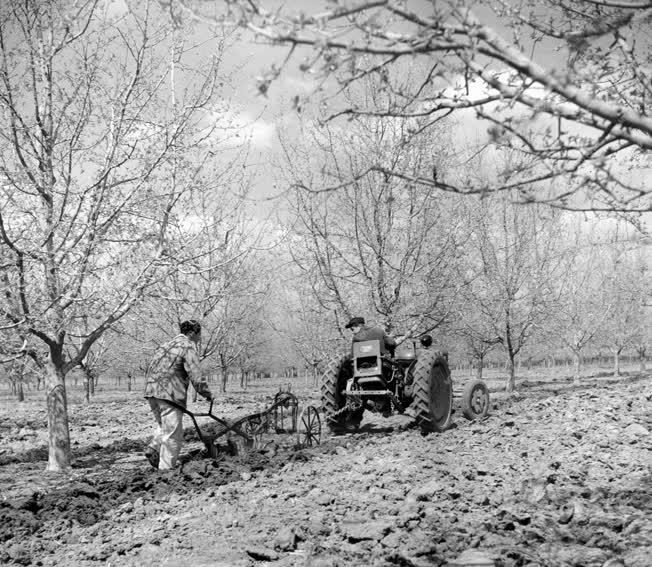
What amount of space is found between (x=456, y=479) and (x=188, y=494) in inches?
103

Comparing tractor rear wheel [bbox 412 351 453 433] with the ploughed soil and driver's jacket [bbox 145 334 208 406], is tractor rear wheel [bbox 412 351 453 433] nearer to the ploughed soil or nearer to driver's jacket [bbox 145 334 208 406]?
the ploughed soil

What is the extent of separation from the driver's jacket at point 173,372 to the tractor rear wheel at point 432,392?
3075 millimetres

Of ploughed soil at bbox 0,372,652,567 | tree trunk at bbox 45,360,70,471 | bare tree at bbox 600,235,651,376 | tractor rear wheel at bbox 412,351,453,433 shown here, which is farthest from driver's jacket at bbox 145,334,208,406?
bare tree at bbox 600,235,651,376

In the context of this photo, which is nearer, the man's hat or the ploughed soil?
the ploughed soil

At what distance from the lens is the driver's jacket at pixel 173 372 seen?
6.78 metres

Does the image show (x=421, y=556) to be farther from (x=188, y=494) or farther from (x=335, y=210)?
(x=335, y=210)

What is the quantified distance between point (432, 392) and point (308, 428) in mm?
1939

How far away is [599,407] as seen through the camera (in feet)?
29.7

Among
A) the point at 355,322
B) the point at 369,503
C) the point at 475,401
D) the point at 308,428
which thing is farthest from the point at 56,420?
→ the point at 475,401

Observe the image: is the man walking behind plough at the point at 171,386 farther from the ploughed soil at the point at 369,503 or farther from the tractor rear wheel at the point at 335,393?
the tractor rear wheel at the point at 335,393

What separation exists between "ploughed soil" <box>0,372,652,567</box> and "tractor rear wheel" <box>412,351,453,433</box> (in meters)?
0.30

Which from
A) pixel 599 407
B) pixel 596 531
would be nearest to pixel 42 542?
pixel 596 531

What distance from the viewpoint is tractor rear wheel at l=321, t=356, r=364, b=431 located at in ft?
29.2

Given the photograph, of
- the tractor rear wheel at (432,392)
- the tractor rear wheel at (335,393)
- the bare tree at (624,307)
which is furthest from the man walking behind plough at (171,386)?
the bare tree at (624,307)
